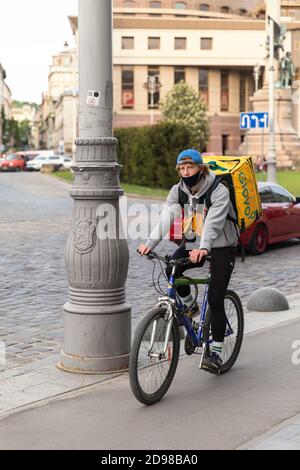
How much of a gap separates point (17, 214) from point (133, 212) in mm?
3541

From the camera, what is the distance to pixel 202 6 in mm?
101625

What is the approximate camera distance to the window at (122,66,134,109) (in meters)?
87.4

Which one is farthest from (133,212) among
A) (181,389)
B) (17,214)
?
(181,389)

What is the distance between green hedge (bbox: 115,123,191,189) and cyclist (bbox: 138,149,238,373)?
29.0 meters

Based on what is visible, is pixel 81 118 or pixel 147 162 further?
pixel 147 162

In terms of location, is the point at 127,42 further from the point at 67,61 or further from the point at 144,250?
the point at 144,250

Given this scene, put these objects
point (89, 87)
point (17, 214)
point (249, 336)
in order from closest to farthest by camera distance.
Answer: point (89, 87), point (249, 336), point (17, 214)

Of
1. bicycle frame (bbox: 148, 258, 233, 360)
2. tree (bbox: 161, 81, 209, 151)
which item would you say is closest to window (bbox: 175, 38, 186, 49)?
tree (bbox: 161, 81, 209, 151)

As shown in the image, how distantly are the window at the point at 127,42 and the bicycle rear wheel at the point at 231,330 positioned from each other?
8277 cm

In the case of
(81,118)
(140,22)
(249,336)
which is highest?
(140,22)

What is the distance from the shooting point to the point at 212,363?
605 centimetres

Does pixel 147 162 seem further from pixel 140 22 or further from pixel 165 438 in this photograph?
pixel 140 22

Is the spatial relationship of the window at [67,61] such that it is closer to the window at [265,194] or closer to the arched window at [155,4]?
the arched window at [155,4]

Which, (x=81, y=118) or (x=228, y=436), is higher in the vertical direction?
(x=81, y=118)
